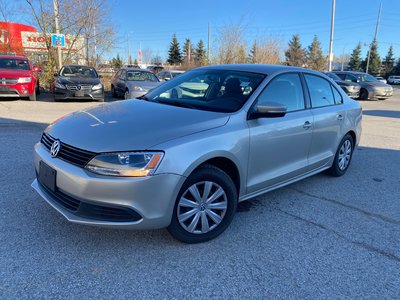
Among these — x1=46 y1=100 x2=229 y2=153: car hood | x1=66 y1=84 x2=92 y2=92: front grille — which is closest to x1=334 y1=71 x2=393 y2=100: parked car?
x1=66 y1=84 x2=92 y2=92: front grille

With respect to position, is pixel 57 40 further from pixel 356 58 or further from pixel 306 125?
pixel 356 58

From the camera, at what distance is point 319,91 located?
451 centimetres

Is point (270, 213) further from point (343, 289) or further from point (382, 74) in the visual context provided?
point (382, 74)

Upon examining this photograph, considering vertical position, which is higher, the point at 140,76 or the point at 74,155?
the point at 140,76

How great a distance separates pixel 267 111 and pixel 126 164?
1473 mm

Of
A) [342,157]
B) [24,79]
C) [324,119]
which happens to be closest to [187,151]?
[324,119]

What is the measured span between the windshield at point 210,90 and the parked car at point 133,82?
8.37 meters

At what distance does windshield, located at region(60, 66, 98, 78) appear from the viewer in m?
13.5

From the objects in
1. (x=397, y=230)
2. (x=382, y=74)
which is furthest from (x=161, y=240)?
(x=382, y=74)

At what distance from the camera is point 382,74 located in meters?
62.9

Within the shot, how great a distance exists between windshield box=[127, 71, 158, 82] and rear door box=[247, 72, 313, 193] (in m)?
10.5

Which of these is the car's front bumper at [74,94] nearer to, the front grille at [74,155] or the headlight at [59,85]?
the headlight at [59,85]

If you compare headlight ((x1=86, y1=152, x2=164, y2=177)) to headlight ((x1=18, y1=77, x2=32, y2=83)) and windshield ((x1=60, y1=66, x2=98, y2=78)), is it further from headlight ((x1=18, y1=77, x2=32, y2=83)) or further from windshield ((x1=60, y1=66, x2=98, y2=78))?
windshield ((x1=60, y1=66, x2=98, y2=78))

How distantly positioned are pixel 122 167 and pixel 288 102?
86.9 inches
